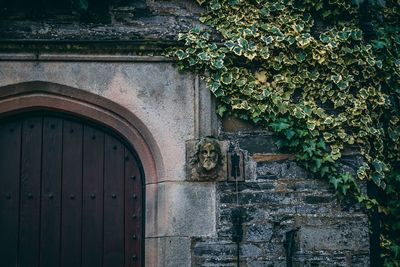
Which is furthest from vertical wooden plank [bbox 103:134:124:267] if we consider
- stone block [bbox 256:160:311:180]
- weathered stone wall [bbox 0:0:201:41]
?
stone block [bbox 256:160:311:180]

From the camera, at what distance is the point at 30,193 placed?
5148 mm

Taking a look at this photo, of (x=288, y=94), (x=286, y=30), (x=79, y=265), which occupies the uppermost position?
(x=286, y=30)

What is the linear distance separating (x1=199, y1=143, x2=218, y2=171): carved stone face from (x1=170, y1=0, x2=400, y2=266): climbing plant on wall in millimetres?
309

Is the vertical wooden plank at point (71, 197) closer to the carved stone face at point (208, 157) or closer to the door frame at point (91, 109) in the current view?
the door frame at point (91, 109)

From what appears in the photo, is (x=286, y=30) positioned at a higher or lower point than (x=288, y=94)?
higher

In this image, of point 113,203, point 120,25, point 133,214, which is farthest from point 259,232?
point 120,25

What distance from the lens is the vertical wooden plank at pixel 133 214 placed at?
5156mm

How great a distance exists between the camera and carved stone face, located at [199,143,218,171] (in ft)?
16.3

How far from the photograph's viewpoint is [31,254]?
5070mm

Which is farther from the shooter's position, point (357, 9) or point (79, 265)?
point (357, 9)

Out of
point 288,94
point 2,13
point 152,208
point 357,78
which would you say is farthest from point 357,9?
point 2,13

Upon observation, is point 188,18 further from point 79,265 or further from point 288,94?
point 79,265

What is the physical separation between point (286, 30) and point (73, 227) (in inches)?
89.8

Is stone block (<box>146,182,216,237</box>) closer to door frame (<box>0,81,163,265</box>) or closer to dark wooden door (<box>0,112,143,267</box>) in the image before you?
door frame (<box>0,81,163,265</box>)
